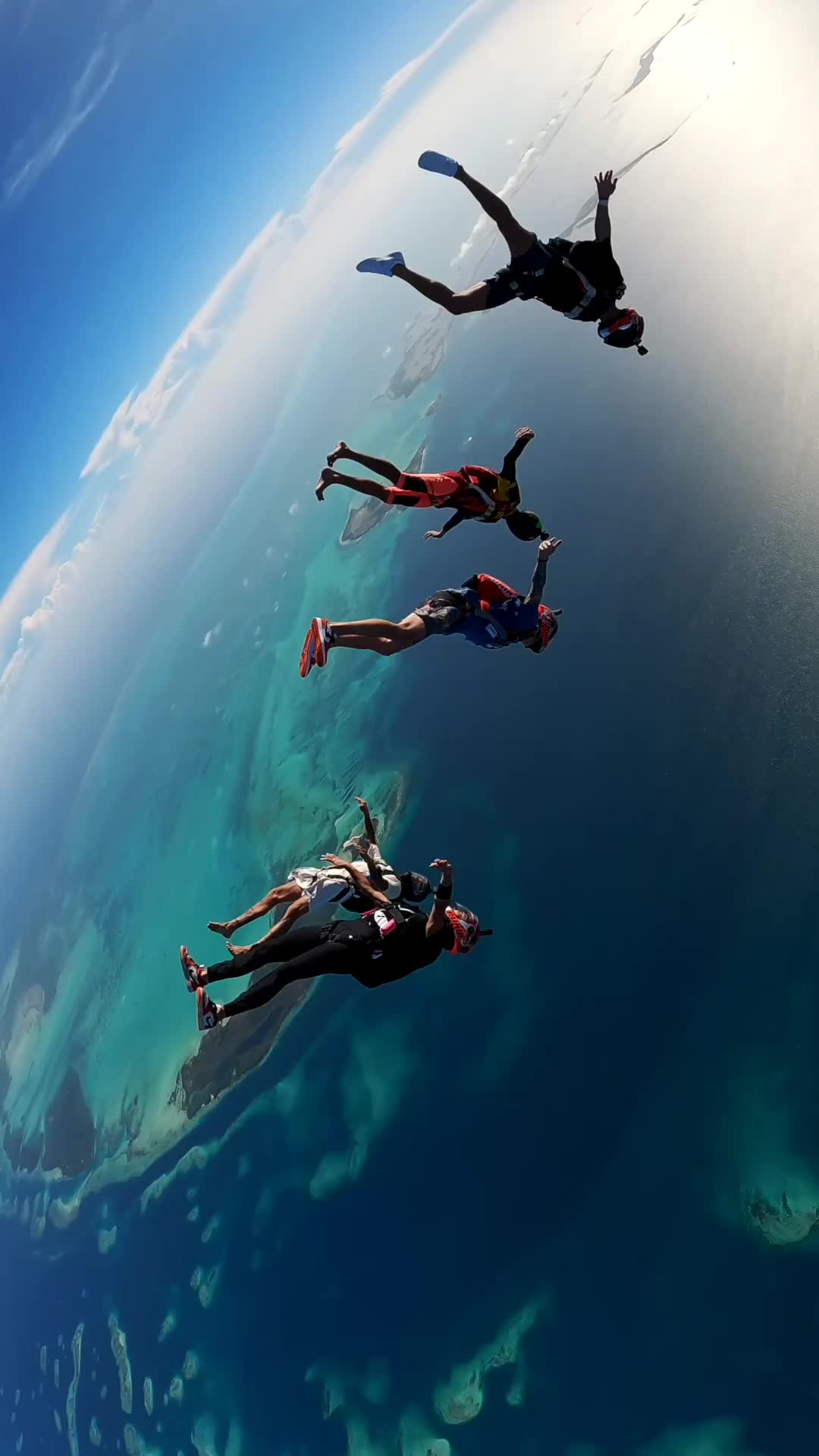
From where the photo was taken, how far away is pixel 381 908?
830cm

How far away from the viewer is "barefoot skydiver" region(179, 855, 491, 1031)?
25.3 feet

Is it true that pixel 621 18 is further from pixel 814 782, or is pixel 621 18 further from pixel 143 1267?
pixel 143 1267

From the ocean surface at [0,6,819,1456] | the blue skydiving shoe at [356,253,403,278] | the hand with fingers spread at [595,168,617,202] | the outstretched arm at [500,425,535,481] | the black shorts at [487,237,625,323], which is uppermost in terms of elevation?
the hand with fingers spread at [595,168,617,202]

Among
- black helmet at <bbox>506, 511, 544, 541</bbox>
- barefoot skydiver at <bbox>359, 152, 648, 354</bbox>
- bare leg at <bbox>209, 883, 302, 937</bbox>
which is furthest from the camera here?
bare leg at <bbox>209, 883, 302, 937</bbox>

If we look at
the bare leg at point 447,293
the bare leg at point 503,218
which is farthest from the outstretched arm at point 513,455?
the bare leg at point 503,218

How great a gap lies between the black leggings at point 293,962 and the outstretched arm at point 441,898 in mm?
922

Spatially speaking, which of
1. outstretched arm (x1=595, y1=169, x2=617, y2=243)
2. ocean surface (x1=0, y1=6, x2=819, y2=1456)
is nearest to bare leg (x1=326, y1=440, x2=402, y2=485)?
outstretched arm (x1=595, y1=169, x2=617, y2=243)

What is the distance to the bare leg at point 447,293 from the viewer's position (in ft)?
23.0

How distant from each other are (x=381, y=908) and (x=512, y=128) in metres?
200

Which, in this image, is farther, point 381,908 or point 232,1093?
point 232,1093

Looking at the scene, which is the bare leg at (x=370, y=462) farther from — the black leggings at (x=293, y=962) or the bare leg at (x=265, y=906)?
the black leggings at (x=293, y=962)

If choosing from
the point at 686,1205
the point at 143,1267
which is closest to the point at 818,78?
the point at 686,1205

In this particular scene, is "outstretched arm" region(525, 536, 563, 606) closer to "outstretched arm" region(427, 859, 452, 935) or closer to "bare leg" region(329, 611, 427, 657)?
"bare leg" region(329, 611, 427, 657)

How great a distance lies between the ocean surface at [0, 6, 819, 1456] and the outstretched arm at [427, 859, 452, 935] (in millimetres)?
15096
